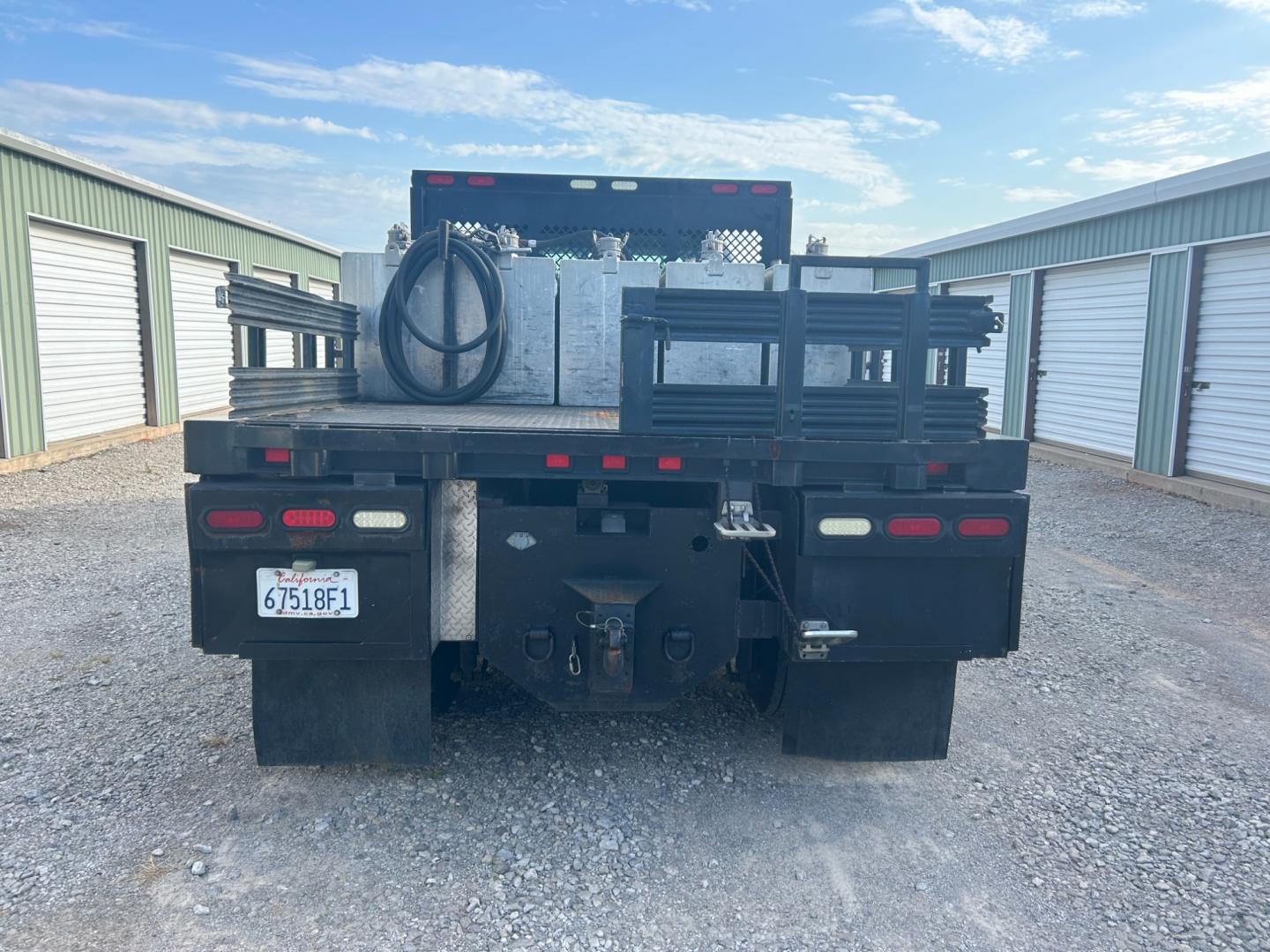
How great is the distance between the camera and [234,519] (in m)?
2.97

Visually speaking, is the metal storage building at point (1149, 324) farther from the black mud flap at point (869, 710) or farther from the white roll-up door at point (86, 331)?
the white roll-up door at point (86, 331)

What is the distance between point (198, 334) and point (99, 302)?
3.60m

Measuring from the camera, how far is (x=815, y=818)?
3.29 meters

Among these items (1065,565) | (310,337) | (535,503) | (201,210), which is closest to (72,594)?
(310,337)

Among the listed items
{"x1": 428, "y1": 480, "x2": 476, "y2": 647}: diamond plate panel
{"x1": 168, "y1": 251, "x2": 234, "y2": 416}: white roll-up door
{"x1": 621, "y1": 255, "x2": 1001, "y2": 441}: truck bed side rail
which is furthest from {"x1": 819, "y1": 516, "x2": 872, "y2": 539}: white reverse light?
{"x1": 168, "y1": 251, "x2": 234, "y2": 416}: white roll-up door

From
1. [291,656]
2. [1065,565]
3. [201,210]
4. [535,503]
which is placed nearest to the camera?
[291,656]

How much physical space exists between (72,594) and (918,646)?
5684 millimetres

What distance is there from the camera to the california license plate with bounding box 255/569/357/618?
3033mm

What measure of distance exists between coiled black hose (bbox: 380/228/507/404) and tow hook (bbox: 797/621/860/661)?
1941 mm

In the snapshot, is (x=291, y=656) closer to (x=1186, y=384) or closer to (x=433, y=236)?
(x=433, y=236)

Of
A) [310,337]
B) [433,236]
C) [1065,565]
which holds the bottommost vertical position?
[1065,565]

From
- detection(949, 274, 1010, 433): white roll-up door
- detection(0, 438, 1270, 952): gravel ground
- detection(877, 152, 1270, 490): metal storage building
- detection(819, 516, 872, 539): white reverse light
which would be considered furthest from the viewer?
detection(949, 274, 1010, 433): white roll-up door

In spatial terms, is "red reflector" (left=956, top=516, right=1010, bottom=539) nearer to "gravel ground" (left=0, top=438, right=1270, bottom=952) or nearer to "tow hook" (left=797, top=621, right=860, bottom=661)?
"tow hook" (left=797, top=621, right=860, bottom=661)

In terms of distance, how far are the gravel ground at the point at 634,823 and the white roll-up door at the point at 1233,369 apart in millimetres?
5798
